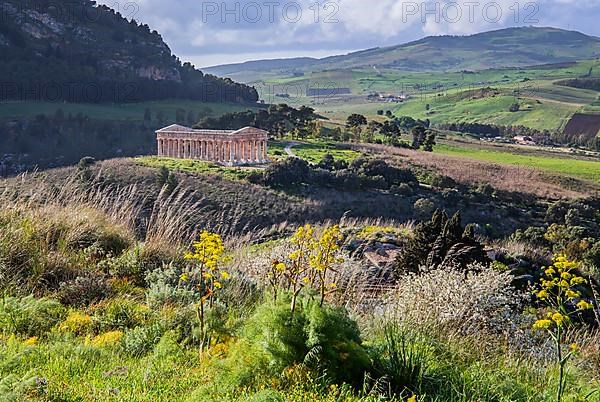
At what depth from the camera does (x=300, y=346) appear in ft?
13.9

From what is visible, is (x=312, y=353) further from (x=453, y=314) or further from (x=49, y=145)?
(x=49, y=145)

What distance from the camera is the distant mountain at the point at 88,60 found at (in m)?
81.9

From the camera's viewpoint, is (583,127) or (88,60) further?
(583,127)

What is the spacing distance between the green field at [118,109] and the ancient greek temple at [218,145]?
1930cm

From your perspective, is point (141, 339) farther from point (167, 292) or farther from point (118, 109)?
point (118, 109)

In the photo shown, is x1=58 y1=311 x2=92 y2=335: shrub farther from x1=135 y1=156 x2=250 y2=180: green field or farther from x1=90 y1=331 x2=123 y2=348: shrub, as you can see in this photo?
x1=135 y1=156 x2=250 y2=180: green field

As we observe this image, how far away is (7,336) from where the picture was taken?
4.98m

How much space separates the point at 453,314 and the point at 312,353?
87.8 inches

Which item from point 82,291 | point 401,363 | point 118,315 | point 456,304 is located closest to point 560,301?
point 401,363

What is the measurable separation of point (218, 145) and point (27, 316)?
52504 millimetres

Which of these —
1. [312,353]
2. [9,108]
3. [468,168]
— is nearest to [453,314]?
[312,353]

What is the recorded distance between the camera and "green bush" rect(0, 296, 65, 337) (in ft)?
17.0

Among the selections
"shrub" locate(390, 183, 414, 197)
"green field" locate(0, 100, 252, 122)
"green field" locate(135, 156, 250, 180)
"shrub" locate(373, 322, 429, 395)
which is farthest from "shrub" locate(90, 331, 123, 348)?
"green field" locate(0, 100, 252, 122)

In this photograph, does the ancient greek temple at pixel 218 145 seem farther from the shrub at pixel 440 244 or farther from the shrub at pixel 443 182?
the shrub at pixel 440 244
